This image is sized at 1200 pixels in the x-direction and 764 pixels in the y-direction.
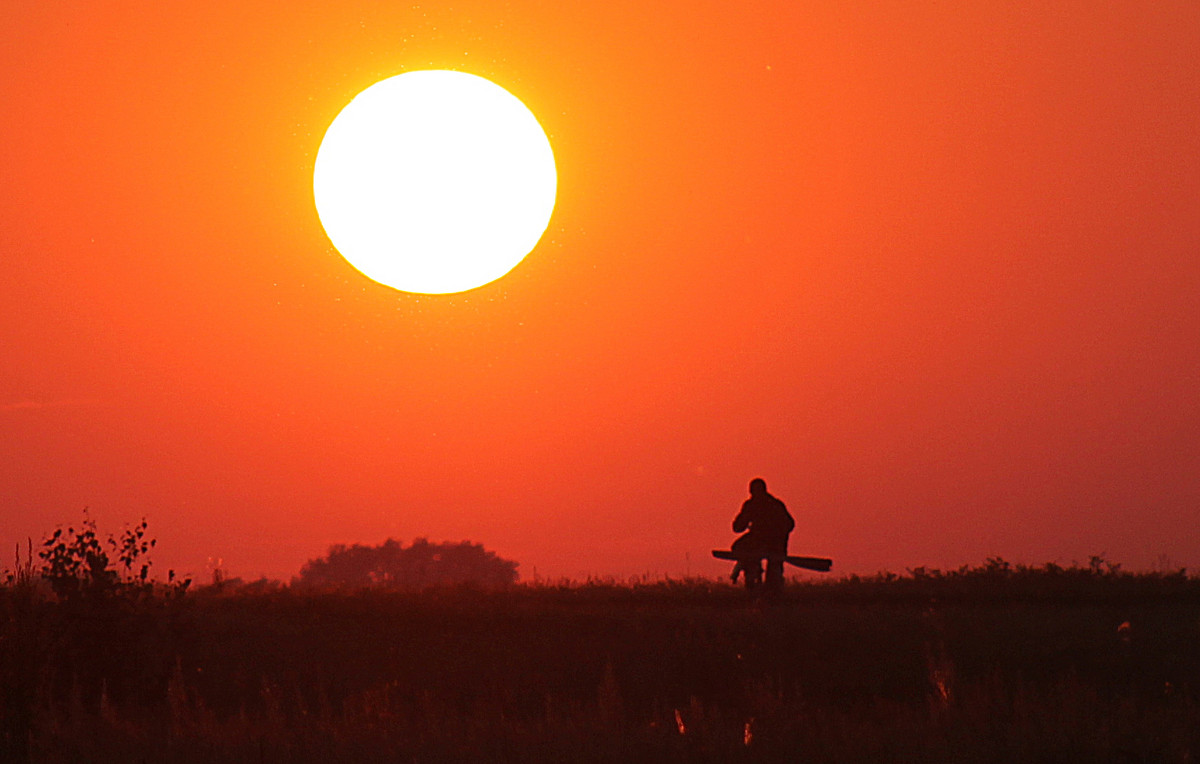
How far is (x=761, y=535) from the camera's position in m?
22.8

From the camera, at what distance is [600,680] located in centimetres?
1569

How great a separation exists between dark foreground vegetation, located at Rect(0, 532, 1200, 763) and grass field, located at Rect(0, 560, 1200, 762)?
1.6 inches

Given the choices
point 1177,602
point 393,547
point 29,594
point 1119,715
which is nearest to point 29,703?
point 29,594

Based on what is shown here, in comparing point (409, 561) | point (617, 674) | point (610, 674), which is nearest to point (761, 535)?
point (617, 674)

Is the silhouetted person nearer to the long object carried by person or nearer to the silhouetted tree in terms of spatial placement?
the long object carried by person

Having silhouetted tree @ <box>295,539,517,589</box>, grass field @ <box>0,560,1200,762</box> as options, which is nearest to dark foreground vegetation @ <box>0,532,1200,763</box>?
grass field @ <box>0,560,1200,762</box>

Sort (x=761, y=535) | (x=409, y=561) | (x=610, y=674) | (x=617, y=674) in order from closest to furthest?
1. (x=610, y=674)
2. (x=617, y=674)
3. (x=761, y=535)
4. (x=409, y=561)

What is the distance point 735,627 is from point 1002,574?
9.33 metres

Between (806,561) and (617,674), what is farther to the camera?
(806,561)

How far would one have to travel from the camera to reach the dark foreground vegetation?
9688mm

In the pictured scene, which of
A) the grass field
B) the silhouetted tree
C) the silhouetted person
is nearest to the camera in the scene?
the grass field

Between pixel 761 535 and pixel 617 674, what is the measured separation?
7478mm

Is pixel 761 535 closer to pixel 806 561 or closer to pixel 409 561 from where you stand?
pixel 806 561

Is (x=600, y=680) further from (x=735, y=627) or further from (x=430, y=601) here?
(x=430, y=601)
